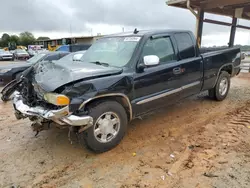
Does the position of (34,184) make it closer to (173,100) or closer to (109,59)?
(109,59)

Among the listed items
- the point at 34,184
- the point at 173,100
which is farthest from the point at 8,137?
the point at 173,100

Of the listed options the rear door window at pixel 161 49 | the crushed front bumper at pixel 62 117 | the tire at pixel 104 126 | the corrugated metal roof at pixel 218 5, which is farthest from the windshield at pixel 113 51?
the corrugated metal roof at pixel 218 5

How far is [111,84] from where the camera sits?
310 cm

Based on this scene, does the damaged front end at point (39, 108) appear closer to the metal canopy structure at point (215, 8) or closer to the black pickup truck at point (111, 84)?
the black pickup truck at point (111, 84)

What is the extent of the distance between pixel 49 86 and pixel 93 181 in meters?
1.40

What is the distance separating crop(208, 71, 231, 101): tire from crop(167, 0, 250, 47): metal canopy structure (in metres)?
4.54

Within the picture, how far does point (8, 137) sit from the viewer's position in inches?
154

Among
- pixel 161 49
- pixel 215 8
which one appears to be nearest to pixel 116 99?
pixel 161 49

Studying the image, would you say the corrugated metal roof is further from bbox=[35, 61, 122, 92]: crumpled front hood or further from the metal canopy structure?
bbox=[35, 61, 122, 92]: crumpled front hood

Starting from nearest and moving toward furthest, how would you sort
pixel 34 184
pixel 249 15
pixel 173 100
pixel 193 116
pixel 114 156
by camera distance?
pixel 34 184, pixel 114 156, pixel 173 100, pixel 193 116, pixel 249 15

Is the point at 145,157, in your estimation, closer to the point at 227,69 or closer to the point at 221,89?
the point at 221,89

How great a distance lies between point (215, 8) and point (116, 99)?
8867 mm

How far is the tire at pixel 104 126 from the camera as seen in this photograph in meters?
3.01

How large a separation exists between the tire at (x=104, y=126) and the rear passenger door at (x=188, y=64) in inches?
65.0
